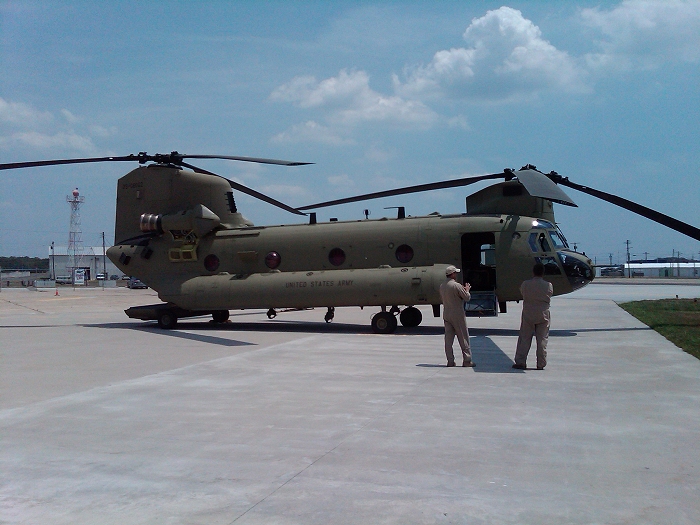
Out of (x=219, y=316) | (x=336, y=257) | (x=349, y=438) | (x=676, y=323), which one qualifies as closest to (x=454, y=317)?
(x=349, y=438)

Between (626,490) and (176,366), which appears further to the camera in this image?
(176,366)

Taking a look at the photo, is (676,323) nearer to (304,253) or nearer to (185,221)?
(304,253)

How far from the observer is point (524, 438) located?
585 cm

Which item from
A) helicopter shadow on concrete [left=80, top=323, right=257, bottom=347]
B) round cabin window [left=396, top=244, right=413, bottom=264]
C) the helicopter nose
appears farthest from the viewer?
round cabin window [left=396, top=244, right=413, bottom=264]

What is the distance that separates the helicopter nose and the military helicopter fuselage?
24mm

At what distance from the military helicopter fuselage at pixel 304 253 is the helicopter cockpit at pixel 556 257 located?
0.02 m

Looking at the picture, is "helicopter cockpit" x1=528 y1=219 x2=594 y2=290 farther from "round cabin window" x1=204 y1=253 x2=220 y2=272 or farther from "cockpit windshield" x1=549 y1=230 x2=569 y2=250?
"round cabin window" x1=204 y1=253 x2=220 y2=272

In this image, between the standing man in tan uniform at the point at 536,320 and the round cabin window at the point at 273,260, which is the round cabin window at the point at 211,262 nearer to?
the round cabin window at the point at 273,260

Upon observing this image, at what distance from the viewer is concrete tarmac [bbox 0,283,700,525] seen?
4250mm

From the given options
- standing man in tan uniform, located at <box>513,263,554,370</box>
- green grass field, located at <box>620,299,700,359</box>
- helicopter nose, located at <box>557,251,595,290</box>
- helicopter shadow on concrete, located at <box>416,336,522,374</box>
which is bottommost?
helicopter shadow on concrete, located at <box>416,336,522,374</box>

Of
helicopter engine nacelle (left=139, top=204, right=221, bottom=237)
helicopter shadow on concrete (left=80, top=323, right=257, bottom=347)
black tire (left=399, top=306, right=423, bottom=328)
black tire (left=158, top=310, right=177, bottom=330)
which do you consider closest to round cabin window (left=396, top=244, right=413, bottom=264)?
black tire (left=399, top=306, right=423, bottom=328)

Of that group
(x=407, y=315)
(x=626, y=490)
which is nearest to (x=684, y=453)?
(x=626, y=490)

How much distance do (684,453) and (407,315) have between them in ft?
40.1

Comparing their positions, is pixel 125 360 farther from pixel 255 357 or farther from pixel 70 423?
pixel 70 423
